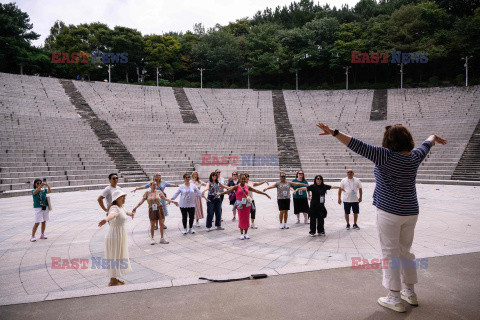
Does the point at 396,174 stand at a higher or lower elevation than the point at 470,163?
higher

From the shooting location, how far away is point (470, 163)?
18.4m

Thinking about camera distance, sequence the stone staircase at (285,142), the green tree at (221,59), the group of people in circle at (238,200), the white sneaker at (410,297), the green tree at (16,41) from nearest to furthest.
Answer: the white sneaker at (410,297) < the group of people in circle at (238,200) < the stone staircase at (285,142) < the green tree at (16,41) < the green tree at (221,59)

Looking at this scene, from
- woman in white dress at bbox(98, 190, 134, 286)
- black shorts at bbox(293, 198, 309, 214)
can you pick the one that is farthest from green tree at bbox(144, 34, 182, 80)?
woman in white dress at bbox(98, 190, 134, 286)

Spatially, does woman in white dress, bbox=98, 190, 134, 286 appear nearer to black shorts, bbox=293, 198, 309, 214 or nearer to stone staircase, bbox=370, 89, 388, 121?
black shorts, bbox=293, 198, 309, 214

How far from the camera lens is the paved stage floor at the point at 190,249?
14.1 feet

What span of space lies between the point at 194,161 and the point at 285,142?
9022mm

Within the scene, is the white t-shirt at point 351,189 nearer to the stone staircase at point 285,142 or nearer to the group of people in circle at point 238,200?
the group of people in circle at point 238,200

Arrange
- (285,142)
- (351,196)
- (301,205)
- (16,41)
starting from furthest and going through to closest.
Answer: (16,41) < (285,142) < (301,205) < (351,196)

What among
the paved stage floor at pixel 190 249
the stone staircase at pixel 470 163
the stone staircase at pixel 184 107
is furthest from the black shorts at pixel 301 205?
the stone staircase at pixel 184 107

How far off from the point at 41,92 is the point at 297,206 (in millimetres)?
30208

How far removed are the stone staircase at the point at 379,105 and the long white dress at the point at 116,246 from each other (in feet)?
96.6

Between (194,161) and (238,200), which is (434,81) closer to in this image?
(194,161)

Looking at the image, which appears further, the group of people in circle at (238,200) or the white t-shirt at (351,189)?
the white t-shirt at (351,189)

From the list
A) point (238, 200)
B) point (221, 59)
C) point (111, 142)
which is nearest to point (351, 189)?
point (238, 200)
